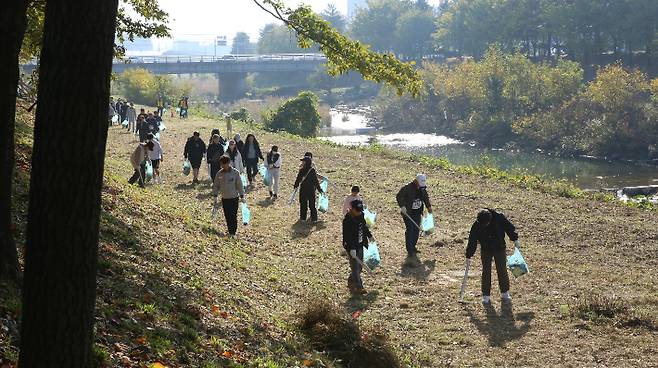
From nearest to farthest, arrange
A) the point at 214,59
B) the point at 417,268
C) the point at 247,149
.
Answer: the point at 417,268
the point at 247,149
the point at 214,59

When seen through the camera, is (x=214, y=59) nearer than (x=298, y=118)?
No

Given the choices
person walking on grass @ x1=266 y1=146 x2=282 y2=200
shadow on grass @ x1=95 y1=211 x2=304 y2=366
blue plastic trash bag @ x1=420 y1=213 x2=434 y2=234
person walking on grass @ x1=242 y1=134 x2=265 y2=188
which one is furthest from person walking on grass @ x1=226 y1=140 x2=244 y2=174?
shadow on grass @ x1=95 y1=211 x2=304 y2=366

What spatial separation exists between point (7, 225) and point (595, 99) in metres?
57.8

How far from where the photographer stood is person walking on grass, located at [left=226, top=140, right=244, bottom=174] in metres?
21.7

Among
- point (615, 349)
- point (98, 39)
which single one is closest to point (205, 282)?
point (615, 349)

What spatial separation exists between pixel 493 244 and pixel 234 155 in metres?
10.3

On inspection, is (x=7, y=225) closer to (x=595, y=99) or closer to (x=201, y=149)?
(x=201, y=149)

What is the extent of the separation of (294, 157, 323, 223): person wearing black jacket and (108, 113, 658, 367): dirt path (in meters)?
Answer: 0.42

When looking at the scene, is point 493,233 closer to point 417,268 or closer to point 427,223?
point 417,268

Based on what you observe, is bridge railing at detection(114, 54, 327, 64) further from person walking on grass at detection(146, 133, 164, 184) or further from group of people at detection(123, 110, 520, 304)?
person walking on grass at detection(146, 133, 164, 184)

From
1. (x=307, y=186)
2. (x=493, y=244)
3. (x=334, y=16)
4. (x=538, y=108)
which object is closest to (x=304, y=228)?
(x=307, y=186)

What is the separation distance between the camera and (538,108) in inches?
2630

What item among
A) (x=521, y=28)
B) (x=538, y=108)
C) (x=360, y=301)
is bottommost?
(x=360, y=301)

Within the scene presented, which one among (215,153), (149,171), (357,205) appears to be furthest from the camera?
(215,153)
